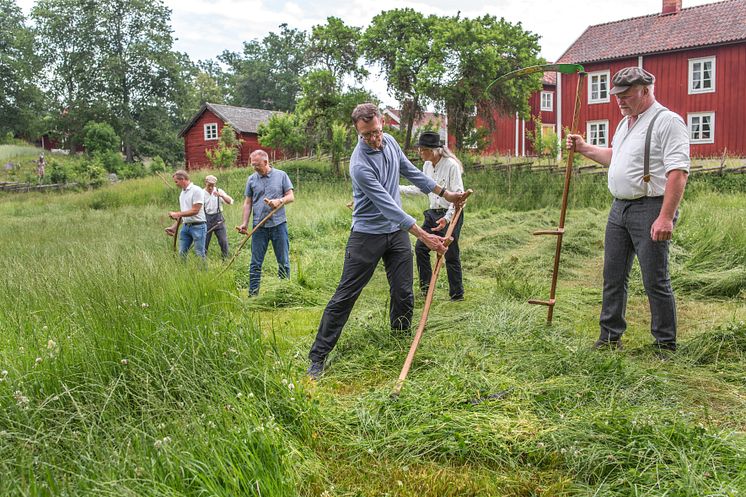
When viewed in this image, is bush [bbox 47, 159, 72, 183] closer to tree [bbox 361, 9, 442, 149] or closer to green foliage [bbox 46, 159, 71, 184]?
green foliage [bbox 46, 159, 71, 184]

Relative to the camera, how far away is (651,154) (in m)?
4.46

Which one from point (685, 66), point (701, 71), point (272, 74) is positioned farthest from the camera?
point (272, 74)

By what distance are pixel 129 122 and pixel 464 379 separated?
1969 inches

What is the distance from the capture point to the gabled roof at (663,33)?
26.8m

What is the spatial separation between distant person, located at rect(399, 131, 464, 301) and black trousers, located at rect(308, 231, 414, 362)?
6.04 feet

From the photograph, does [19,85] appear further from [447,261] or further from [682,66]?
[447,261]

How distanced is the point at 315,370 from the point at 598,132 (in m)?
28.7

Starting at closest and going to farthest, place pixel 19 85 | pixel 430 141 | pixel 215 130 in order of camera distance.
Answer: pixel 430 141
pixel 215 130
pixel 19 85

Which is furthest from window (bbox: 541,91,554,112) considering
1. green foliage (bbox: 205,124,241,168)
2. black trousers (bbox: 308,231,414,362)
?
black trousers (bbox: 308,231,414,362)

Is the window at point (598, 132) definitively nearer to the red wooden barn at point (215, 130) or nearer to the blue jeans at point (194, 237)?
the red wooden barn at point (215, 130)

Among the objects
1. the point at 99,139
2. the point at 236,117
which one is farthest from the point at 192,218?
the point at 99,139

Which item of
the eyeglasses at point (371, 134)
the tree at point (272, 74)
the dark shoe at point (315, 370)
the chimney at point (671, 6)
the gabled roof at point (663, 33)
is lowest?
the dark shoe at point (315, 370)

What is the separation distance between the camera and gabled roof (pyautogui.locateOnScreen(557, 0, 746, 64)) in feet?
87.9

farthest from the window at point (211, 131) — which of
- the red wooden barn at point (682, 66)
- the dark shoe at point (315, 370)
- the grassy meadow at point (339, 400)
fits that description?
the dark shoe at point (315, 370)
